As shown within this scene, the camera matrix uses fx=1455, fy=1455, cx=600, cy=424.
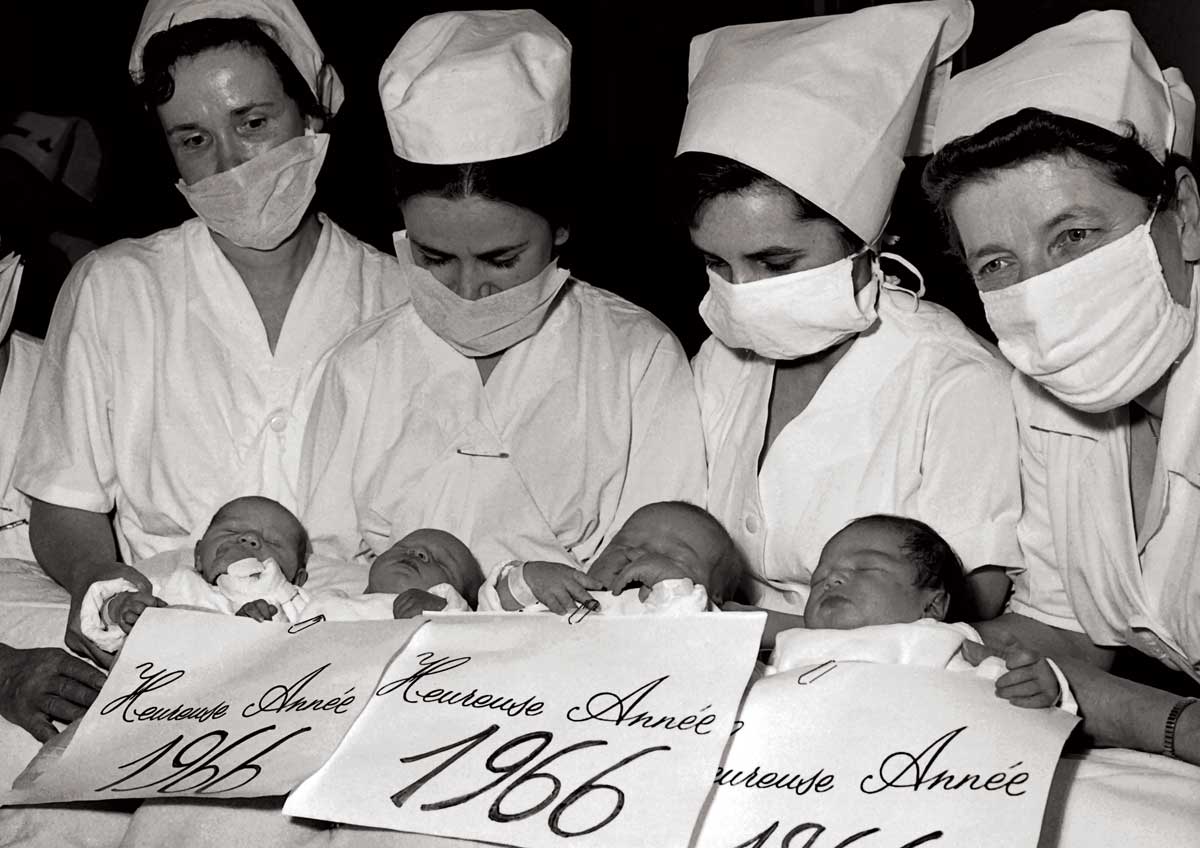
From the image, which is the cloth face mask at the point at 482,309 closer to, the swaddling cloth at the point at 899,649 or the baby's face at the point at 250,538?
the baby's face at the point at 250,538

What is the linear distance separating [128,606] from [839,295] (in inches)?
50.9

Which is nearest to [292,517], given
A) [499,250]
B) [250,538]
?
[250,538]

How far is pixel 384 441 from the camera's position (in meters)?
2.93

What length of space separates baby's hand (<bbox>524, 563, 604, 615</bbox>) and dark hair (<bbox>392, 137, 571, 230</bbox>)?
2.49ft

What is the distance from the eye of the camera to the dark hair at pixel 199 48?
2.93 metres

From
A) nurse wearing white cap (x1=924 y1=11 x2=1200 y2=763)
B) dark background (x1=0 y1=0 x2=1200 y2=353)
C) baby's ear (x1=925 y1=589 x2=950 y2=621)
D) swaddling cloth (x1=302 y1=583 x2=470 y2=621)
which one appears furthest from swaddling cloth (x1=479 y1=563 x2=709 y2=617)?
dark background (x1=0 y1=0 x2=1200 y2=353)

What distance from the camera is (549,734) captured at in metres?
1.88

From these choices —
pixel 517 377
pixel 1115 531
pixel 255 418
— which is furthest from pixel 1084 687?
pixel 255 418

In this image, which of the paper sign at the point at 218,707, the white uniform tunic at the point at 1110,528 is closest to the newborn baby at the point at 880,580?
the white uniform tunic at the point at 1110,528

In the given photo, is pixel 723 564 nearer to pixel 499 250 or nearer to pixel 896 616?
pixel 896 616

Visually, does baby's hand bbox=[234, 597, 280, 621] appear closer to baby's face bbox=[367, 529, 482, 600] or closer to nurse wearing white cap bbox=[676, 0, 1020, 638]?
baby's face bbox=[367, 529, 482, 600]

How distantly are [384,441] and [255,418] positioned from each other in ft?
1.01

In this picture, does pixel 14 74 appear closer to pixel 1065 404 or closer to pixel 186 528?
pixel 186 528

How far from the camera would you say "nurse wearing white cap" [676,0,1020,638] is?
2496mm
